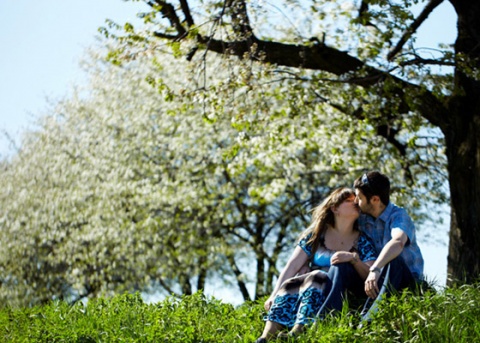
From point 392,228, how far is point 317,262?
785mm

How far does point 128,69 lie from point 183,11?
44.4 ft

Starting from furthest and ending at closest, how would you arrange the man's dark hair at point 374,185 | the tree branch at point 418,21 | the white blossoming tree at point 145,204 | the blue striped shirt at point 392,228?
1. the white blossoming tree at point 145,204
2. the tree branch at point 418,21
3. the man's dark hair at point 374,185
4. the blue striped shirt at point 392,228

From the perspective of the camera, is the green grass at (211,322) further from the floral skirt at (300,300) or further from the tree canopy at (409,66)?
the tree canopy at (409,66)

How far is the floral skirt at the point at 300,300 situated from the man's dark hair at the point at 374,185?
89 cm

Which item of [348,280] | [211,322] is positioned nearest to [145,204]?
[211,322]

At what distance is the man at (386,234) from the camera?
22.7 ft

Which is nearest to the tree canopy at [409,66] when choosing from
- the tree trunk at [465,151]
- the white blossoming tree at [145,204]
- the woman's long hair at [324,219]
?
the tree trunk at [465,151]

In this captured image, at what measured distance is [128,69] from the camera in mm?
27328

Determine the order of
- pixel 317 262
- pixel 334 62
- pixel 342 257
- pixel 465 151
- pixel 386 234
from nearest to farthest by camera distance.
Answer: pixel 342 257
pixel 386 234
pixel 317 262
pixel 465 151
pixel 334 62

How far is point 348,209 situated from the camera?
7605mm

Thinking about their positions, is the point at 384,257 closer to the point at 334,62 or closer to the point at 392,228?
the point at 392,228

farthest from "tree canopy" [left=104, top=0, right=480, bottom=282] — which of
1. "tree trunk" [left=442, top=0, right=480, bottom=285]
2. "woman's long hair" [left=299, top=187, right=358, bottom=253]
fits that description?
"woman's long hair" [left=299, top=187, right=358, bottom=253]

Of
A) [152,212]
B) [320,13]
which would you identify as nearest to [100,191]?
[152,212]

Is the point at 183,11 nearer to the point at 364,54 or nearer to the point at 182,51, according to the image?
the point at 182,51
